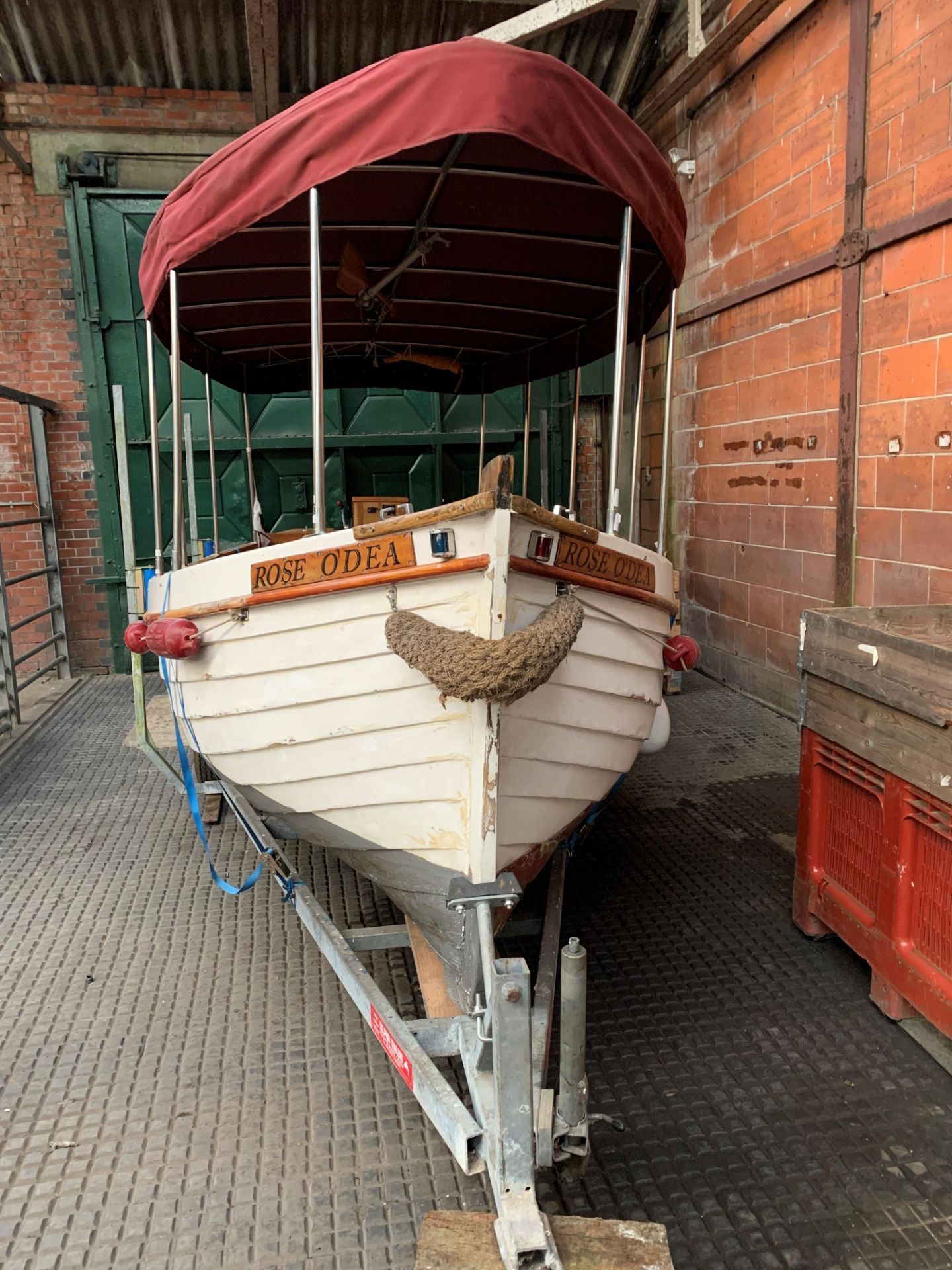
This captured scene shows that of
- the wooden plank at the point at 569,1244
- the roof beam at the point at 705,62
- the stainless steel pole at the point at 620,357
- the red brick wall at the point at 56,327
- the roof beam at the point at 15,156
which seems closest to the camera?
the wooden plank at the point at 569,1244

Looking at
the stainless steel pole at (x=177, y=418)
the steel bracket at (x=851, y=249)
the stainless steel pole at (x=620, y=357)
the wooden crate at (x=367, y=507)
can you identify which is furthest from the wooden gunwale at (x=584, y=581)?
the steel bracket at (x=851, y=249)

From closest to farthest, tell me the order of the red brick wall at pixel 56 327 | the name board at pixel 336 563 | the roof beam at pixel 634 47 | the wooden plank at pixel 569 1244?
the wooden plank at pixel 569 1244
the name board at pixel 336 563
the roof beam at pixel 634 47
the red brick wall at pixel 56 327

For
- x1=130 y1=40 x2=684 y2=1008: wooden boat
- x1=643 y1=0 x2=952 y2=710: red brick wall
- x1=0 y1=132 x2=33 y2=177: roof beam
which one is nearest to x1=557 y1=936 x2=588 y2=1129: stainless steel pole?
x1=130 y1=40 x2=684 y2=1008: wooden boat

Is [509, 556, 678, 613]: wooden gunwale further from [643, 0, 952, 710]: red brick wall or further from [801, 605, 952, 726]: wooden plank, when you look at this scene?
[643, 0, 952, 710]: red brick wall

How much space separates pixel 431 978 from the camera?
8.24 ft

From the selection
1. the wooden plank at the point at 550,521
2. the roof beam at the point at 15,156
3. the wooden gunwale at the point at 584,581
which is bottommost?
the wooden gunwale at the point at 584,581

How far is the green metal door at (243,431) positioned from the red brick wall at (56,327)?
0.50 ft

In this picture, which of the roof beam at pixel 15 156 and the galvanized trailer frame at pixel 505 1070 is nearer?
the galvanized trailer frame at pixel 505 1070

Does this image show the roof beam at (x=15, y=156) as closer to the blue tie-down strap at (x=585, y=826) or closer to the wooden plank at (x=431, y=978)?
the blue tie-down strap at (x=585, y=826)

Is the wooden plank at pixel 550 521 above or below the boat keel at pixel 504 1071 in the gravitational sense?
above

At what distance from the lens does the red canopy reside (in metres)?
2.21

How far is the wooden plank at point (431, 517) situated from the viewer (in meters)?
2.09

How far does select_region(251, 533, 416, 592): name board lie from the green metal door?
→ 15.5ft

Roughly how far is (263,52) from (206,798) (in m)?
4.96
